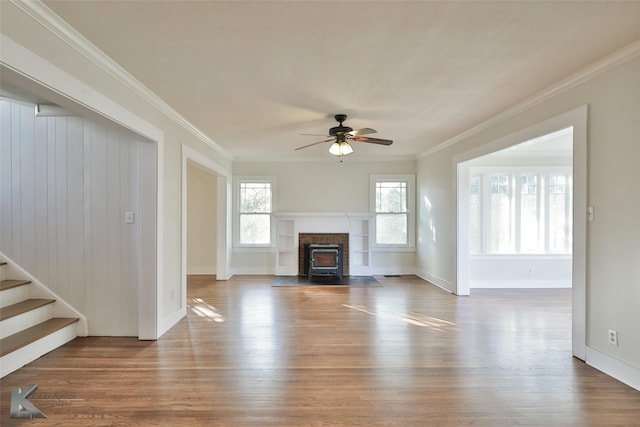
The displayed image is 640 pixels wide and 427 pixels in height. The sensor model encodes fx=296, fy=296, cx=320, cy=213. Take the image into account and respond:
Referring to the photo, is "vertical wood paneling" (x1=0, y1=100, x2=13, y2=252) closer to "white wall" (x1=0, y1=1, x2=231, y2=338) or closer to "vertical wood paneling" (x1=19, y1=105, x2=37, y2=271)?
"vertical wood paneling" (x1=19, y1=105, x2=37, y2=271)

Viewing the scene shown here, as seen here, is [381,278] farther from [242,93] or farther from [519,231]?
[242,93]

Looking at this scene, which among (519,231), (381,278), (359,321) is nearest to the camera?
(359,321)

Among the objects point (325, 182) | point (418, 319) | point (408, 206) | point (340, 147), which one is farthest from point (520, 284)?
point (340, 147)

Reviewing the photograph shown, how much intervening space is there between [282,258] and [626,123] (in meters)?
5.69

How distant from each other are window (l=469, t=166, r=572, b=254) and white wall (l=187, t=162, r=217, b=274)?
18.0 feet

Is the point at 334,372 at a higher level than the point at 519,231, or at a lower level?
lower

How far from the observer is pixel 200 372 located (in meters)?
2.51

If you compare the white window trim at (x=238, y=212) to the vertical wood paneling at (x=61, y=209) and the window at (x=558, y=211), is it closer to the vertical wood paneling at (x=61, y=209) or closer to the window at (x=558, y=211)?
the vertical wood paneling at (x=61, y=209)

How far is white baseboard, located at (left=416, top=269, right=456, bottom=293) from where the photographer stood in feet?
17.0

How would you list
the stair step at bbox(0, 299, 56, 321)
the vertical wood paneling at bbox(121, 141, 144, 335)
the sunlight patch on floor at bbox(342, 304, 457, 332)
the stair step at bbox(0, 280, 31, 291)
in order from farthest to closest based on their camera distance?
the sunlight patch on floor at bbox(342, 304, 457, 332) < the vertical wood paneling at bbox(121, 141, 144, 335) < the stair step at bbox(0, 280, 31, 291) < the stair step at bbox(0, 299, 56, 321)

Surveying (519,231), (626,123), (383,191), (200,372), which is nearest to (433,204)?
(383,191)

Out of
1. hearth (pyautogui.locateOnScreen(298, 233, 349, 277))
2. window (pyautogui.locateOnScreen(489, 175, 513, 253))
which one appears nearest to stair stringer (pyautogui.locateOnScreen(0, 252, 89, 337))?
hearth (pyautogui.locateOnScreen(298, 233, 349, 277))

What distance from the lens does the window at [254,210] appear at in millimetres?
6734

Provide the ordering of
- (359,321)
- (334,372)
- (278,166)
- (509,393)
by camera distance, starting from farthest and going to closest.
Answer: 1. (278,166)
2. (359,321)
3. (334,372)
4. (509,393)
